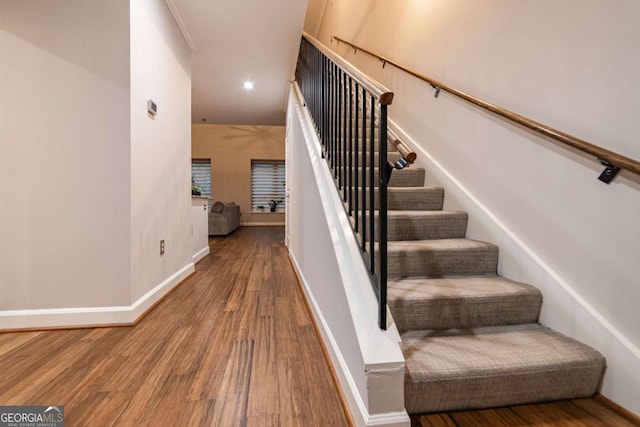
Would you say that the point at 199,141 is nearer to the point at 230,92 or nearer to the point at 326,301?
the point at 230,92

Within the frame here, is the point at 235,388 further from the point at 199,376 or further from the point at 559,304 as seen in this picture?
the point at 559,304

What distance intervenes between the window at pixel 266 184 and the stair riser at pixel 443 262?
719 centimetres

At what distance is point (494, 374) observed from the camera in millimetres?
1097

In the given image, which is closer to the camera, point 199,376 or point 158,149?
point 199,376

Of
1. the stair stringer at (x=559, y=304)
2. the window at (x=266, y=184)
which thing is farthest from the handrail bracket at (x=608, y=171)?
the window at (x=266, y=184)

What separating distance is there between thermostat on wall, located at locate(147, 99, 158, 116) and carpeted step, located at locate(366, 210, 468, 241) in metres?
1.90

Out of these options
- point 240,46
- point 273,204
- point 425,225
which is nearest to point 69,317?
point 425,225

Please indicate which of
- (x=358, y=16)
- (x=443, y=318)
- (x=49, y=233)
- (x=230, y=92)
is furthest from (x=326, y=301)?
(x=230, y=92)

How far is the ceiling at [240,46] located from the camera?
9.02 ft

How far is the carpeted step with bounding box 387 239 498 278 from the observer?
5.31ft

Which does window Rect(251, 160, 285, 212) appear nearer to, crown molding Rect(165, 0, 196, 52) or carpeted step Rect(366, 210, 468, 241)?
crown molding Rect(165, 0, 196, 52)

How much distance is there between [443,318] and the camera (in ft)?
4.53

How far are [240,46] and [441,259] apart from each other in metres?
3.33

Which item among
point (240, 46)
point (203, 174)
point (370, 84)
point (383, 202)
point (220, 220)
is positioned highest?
point (240, 46)
